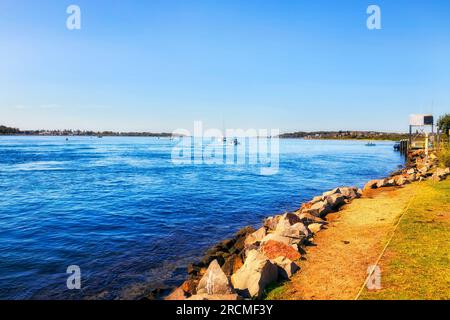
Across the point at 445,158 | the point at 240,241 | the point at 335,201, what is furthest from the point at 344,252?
the point at 445,158

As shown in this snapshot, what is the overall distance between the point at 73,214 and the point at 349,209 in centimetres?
1673

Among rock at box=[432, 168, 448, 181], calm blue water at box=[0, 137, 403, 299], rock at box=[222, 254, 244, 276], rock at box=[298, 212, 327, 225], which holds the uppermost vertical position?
rock at box=[432, 168, 448, 181]

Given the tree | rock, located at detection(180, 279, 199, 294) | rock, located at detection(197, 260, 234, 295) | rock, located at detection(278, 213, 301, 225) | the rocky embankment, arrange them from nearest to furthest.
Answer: rock, located at detection(197, 260, 234, 295) → the rocky embankment → rock, located at detection(180, 279, 199, 294) → rock, located at detection(278, 213, 301, 225) → the tree

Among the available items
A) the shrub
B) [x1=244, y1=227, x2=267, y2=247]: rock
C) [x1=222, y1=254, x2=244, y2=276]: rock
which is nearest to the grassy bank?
[x1=244, y1=227, x2=267, y2=247]: rock

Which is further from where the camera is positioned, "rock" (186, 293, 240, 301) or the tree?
the tree

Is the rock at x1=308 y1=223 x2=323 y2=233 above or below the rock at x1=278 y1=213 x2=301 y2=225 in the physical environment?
below

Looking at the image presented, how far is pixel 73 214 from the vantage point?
837 inches

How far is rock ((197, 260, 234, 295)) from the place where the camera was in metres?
7.95

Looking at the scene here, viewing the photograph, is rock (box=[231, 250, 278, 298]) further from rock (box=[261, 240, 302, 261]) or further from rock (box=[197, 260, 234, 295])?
rock (box=[261, 240, 302, 261])

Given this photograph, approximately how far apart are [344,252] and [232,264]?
3787 mm

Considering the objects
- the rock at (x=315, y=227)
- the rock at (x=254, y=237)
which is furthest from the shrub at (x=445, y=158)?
the rock at (x=254, y=237)

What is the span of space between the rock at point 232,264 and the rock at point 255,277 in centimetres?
Answer: 193
